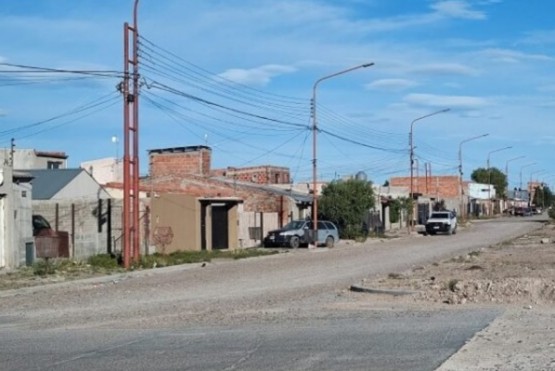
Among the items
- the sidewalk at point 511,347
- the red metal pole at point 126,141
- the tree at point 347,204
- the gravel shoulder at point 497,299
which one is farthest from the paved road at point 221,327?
the tree at point 347,204

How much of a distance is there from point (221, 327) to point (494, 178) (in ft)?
584

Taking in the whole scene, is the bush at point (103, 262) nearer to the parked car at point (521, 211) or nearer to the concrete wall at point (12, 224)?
the concrete wall at point (12, 224)

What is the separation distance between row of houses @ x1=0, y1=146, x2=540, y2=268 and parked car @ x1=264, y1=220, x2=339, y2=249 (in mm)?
1897

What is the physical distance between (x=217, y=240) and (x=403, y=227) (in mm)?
40851

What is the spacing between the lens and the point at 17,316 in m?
18.7

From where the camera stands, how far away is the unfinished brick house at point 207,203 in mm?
43531

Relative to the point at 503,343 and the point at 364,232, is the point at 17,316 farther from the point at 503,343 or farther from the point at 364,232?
the point at 364,232

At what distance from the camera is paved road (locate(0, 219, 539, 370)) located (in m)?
11.5

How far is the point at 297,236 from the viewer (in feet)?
166

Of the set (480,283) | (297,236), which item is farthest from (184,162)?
(480,283)

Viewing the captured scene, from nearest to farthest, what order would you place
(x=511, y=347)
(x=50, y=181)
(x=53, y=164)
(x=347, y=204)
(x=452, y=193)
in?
(x=511, y=347), (x=50, y=181), (x=53, y=164), (x=347, y=204), (x=452, y=193)

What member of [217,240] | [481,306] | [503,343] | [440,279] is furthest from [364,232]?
[503,343]

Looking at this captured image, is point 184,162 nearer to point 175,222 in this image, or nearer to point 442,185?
point 175,222

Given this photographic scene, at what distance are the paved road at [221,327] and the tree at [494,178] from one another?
156 m
